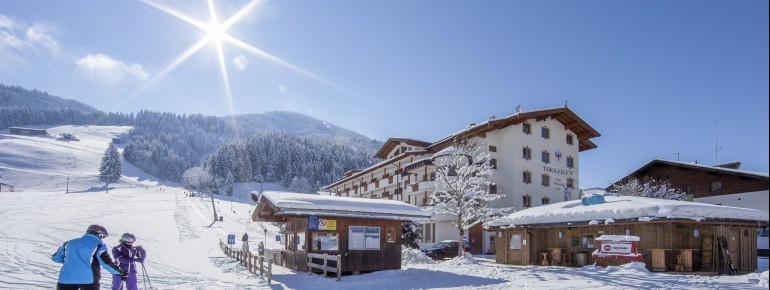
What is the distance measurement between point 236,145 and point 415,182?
341 feet

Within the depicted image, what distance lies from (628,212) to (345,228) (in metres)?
12.3

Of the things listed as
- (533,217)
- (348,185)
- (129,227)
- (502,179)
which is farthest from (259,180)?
(533,217)

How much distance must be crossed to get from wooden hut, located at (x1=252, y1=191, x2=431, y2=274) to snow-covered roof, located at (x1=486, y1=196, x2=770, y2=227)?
23.0 ft

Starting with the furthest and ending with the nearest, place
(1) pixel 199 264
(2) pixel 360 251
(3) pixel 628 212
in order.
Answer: (1) pixel 199 264, (3) pixel 628 212, (2) pixel 360 251

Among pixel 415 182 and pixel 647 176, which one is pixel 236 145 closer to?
pixel 415 182

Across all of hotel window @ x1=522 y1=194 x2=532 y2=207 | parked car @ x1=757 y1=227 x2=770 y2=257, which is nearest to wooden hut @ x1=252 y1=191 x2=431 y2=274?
hotel window @ x1=522 y1=194 x2=532 y2=207

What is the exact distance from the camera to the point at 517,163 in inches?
1704

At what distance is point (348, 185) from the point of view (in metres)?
65.7

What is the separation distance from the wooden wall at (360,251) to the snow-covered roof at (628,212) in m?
8.10

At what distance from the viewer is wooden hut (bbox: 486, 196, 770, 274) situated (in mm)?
21500

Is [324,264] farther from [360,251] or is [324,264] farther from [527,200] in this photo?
[527,200]

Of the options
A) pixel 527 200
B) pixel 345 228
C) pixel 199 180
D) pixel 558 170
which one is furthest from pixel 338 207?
pixel 199 180

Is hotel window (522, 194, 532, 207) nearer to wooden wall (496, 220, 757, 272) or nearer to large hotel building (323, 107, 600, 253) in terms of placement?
large hotel building (323, 107, 600, 253)

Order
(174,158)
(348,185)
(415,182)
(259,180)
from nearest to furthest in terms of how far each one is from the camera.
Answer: (415,182), (348,185), (259,180), (174,158)
